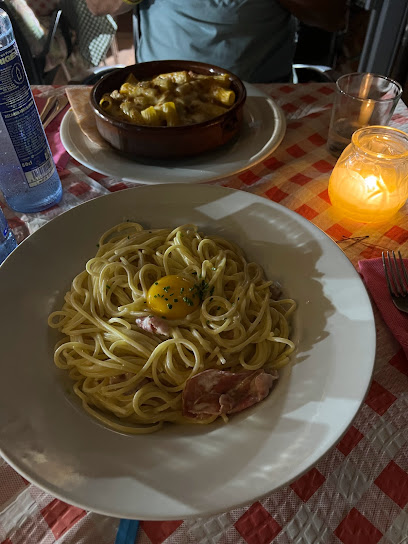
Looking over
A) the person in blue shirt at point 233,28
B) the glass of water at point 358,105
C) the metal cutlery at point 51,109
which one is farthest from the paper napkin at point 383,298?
the person in blue shirt at point 233,28

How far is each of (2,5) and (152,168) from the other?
106 inches

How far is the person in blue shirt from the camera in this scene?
2459mm

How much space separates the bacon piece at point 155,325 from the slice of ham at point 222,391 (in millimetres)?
186

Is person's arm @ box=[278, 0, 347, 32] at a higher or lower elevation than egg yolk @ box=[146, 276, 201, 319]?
higher

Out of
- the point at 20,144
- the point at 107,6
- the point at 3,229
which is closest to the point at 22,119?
the point at 20,144

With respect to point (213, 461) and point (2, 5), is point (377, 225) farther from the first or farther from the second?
point (2, 5)

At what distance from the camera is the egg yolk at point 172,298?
119cm

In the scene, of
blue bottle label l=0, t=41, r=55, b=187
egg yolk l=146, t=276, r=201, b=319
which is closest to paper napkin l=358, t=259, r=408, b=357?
egg yolk l=146, t=276, r=201, b=319

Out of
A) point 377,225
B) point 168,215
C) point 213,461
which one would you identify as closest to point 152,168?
point 168,215

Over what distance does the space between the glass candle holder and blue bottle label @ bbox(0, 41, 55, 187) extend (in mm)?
1042

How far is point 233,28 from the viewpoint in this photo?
2.50 metres

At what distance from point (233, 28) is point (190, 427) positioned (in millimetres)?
Answer: 2425

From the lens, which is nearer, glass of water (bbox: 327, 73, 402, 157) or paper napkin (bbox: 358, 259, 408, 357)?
paper napkin (bbox: 358, 259, 408, 357)

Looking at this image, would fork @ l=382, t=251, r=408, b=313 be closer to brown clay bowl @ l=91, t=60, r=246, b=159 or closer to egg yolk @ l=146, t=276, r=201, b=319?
egg yolk @ l=146, t=276, r=201, b=319
